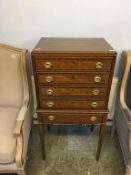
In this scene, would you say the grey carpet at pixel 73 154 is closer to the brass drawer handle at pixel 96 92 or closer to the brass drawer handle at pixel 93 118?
the brass drawer handle at pixel 93 118

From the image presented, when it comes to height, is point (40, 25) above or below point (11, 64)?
above

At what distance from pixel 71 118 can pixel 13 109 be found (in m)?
0.55

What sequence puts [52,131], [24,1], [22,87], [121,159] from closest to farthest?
1. [24,1]
2. [22,87]
3. [121,159]
4. [52,131]

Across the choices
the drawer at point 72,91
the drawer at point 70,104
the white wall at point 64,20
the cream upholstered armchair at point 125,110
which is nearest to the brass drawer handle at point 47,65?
the drawer at point 72,91

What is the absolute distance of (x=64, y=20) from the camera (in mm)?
1660

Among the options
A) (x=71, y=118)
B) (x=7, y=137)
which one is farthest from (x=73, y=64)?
(x=7, y=137)

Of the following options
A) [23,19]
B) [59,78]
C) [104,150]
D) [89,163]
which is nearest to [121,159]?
[104,150]

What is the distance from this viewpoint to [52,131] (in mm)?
2168

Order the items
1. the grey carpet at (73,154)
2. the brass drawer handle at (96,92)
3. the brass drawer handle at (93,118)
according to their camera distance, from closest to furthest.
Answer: the brass drawer handle at (96,92) → the brass drawer handle at (93,118) → the grey carpet at (73,154)

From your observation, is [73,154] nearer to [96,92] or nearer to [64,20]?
[96,92]

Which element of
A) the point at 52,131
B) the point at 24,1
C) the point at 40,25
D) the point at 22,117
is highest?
the point at 24,1

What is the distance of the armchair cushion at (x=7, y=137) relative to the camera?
1.32 meters

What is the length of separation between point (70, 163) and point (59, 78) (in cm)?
90

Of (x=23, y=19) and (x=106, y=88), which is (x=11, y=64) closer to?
(x=23, y=19)
